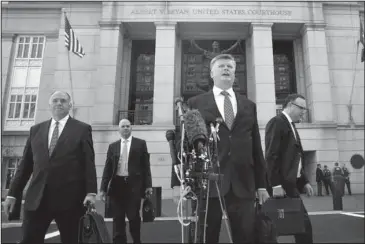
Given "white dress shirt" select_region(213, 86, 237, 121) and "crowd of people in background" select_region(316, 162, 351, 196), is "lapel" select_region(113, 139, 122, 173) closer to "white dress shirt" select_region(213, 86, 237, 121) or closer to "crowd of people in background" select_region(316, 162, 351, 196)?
"white dress shirt" select_region(213, 86, 237, 121)

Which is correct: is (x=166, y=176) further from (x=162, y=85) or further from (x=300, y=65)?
(x=300, y=65)

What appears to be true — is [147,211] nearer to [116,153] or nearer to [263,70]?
[116,153]

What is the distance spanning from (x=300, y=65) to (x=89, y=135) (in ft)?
45.8

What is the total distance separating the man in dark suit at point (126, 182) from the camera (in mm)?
3877

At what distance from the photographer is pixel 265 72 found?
1299 centimetres

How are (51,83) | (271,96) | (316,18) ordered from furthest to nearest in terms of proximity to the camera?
(51,83) < (316,18) < (271,96)

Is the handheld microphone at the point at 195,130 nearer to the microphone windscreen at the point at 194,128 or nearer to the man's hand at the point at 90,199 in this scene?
the microphone windscreen at the point at 194,128

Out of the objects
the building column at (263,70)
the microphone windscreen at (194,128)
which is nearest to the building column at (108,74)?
the building column at (263,70)

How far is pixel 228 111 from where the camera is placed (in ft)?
8.19

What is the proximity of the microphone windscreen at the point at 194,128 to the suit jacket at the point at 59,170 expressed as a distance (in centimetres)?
162

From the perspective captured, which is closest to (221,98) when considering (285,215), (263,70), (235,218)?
(235,218)

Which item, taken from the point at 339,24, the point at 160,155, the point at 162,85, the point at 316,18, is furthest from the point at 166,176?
the point at 339,24

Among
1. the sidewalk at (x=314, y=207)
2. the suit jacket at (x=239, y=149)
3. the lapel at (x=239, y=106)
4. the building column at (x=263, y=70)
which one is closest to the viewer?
the suit jacket at (x=239, y=149)

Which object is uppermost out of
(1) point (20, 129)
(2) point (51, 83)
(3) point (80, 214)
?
(2) point (51, 83)
